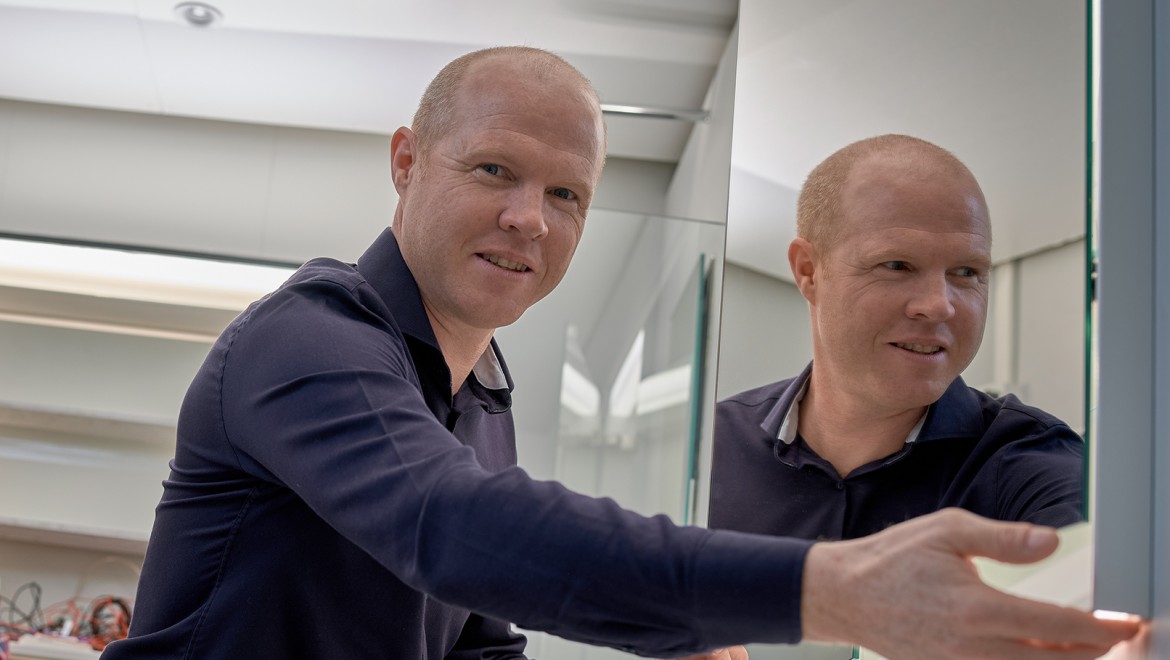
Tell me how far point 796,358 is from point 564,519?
13.3 inches

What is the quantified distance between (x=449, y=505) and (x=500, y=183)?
1.41 ft

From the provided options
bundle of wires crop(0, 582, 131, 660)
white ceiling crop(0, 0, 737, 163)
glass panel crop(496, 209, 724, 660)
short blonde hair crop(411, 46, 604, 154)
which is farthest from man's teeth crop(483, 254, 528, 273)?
bundle of wires crop(0, 582, 131, 660)

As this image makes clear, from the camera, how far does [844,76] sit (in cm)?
83

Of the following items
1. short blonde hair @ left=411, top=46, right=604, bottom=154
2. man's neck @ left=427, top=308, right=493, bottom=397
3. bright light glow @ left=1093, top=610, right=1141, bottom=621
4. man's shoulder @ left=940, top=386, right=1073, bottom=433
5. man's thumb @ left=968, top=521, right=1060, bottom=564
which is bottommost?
bright light glow @ left=1093, top=610, right=1141, bottom=621

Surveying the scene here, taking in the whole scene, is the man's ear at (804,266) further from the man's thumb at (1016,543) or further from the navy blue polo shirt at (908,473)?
the man's thumb at (1016,543)

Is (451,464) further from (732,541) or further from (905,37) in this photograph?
(905,37)

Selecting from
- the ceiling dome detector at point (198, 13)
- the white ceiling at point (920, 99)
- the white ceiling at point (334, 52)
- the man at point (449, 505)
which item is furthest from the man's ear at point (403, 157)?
the ceiling dome detector at point (198, 13)

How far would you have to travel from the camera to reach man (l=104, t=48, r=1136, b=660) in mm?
486

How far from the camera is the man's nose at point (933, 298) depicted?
0.66 meters

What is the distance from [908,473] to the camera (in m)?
0.70

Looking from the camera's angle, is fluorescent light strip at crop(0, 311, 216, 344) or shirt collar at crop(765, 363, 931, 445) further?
fluorescent light strip at crop(0, 311, 216, 344)

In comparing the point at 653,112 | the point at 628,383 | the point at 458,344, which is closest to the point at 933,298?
the point at 458,344

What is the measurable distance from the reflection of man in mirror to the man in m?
0.13

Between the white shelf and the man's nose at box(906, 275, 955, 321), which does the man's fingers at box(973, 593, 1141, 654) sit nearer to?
the man's nose at box(906, 275, 955, 321)
